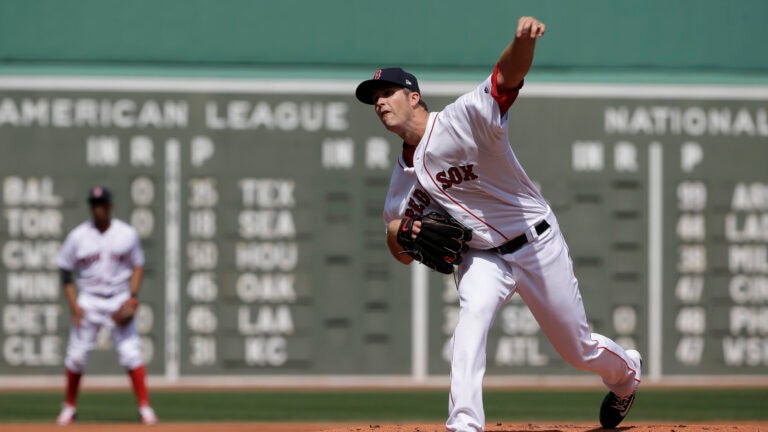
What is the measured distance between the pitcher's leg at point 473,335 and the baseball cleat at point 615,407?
0.98 meters

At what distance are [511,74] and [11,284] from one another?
6444 mm

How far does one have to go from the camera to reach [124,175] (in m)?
9.75

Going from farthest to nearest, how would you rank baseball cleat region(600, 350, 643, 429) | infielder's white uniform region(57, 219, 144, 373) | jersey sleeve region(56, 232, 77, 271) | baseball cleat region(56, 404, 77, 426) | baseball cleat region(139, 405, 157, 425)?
jersey sleeve region(56, 232, 77, 271) → infielder's white uniform region(57, 219, 144, 373) → baseball cleat region(56, 404, 77, 426) → baseball cleat region(139, 405, 157, 425) → baseball cleat region(600, 350, 643, 429)

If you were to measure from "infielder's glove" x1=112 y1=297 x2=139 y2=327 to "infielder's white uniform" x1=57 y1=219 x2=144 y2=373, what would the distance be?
0.07 meters

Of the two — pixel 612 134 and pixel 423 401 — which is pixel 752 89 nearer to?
pixel 612 134

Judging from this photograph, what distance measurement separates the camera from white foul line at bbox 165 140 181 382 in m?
9.78

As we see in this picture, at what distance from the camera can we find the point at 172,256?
9805mm

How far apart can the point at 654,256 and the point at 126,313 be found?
4.64 m

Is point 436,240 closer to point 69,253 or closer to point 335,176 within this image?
point 69,253

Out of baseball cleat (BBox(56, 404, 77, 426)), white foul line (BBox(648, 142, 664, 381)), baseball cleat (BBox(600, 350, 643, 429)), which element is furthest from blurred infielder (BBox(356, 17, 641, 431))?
white foul line (BBox(648, 142, 664, 381))

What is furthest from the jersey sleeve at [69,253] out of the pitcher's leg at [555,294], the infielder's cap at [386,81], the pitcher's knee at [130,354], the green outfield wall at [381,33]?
the pitcher's leg at [555,294]

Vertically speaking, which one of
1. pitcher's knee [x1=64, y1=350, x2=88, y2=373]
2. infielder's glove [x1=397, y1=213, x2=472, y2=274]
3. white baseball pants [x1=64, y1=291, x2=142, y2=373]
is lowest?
pitcher's knee [x1=64, y1=350, x2=88, y2=373]

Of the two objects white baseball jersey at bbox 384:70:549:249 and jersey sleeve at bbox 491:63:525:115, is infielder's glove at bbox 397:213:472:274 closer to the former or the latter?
white baseball jersey at bbox 384:70:549:249

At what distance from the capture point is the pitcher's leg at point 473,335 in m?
4.47
